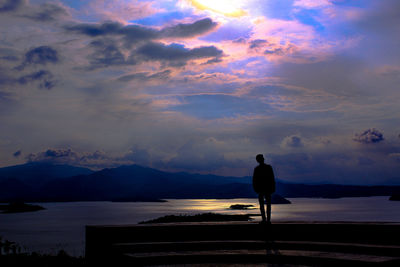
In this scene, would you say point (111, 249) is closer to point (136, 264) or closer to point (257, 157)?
point (136, 264)

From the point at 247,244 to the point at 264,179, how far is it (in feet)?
7.06

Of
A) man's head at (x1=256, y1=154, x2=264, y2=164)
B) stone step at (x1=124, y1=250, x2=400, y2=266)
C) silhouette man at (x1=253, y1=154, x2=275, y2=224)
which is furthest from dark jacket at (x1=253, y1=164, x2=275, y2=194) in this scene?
stone step at (x1=124, y1=250, x2=400, y2=266)

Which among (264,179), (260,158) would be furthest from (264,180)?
(260,158)

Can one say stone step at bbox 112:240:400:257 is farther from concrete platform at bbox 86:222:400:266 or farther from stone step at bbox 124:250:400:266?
stone step at bbox 124:250:400:266

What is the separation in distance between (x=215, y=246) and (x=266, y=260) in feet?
6.54

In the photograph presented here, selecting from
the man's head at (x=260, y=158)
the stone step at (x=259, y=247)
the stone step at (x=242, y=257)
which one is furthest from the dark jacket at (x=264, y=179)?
the stone step at (x=242, y=257)

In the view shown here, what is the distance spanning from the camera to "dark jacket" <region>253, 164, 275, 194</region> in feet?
42.2

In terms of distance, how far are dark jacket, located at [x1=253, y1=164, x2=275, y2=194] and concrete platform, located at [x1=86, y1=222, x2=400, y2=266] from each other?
48.2 inches

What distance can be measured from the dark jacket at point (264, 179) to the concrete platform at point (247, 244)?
1.22 meters

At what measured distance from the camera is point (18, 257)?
1186 cm

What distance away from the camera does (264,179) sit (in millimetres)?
12867

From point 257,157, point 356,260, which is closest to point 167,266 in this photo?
point 356,260

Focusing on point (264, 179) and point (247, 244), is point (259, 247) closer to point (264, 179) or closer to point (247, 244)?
point (247, 244)

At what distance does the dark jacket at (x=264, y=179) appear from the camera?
12852 mm
